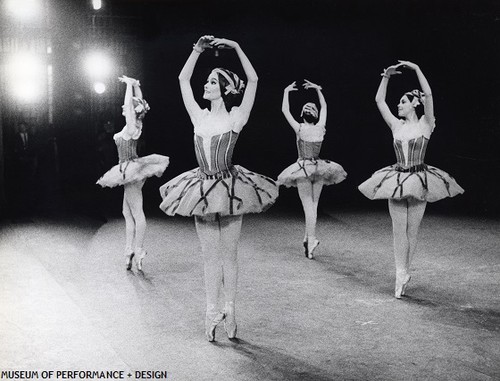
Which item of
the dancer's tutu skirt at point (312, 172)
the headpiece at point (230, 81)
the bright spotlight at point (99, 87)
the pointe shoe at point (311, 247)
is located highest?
the headpiece at point (230, 81)

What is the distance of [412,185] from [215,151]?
5.49ft

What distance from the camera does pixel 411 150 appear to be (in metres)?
5.07

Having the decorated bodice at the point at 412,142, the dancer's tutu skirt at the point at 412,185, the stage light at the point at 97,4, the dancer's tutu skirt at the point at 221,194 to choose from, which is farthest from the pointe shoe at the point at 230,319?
the stage light at the point at 97,4

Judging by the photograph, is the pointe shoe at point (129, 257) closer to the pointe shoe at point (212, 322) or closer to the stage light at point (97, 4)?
the pointe shoe at point (212, 322)

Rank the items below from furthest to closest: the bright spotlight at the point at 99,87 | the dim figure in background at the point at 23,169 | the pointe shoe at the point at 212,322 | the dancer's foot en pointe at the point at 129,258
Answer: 1. the bright spotlight at the point at 99,87
2. the dim figure in background at the point at 23,169
3. the dancer's foot en pointe at the point at 129,258
4. the pointe shoe at the point at 212,322

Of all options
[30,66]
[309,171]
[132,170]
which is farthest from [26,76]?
[309,171]

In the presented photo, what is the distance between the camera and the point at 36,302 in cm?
490

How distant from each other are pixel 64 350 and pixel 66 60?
686 centimetres

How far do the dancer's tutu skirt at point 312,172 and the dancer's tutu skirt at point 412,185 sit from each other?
143 cm

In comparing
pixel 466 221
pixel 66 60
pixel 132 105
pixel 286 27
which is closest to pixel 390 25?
pixel 286 27

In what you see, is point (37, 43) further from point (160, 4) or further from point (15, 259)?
point (15, 259)

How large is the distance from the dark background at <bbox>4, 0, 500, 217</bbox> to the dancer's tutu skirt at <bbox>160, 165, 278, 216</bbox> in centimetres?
583

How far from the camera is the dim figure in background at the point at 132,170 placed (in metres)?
5.91

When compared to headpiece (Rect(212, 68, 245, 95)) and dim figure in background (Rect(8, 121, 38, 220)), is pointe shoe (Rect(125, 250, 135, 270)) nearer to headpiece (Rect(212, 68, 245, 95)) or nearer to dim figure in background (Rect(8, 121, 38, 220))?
headpiece (Rect(212, 68, 245, 95))
